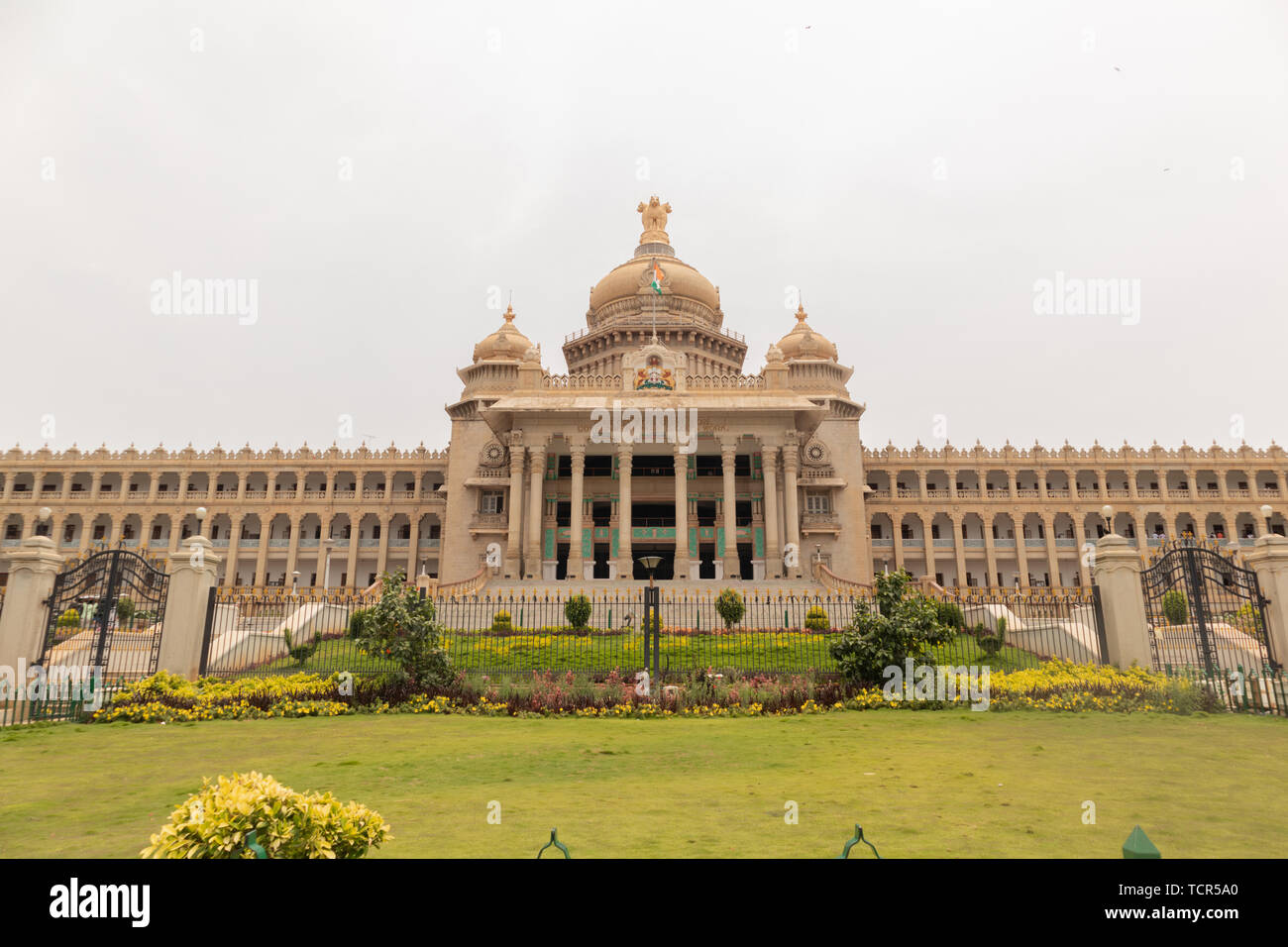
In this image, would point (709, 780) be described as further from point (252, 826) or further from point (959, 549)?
point (959, 549)

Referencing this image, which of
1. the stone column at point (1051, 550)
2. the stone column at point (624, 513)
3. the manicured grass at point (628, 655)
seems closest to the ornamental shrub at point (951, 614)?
the manicured grass at point (628, 655)

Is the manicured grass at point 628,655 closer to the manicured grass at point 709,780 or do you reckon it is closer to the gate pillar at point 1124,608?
the gate pillar at point 1124,608

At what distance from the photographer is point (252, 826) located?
3.41 m

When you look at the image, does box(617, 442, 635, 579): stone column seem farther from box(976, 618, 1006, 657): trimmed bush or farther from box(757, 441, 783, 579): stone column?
box(976, 618, 1006, 657): trimmed bush

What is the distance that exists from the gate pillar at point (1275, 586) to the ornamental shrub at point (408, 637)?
6.42 meters

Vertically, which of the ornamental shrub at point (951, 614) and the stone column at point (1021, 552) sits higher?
the stone column at point (1021, 552)

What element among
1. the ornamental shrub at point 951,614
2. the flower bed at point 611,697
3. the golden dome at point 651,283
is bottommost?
the flower bed at point 611,697

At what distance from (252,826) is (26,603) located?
13661 millimetres

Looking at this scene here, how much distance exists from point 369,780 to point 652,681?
24.9 ft

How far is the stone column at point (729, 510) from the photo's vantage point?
35.4 meters

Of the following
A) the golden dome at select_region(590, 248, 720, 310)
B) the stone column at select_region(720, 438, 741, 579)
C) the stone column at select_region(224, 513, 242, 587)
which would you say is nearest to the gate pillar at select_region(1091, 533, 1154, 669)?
the stone column at select_region(720, 438, 741, 579)

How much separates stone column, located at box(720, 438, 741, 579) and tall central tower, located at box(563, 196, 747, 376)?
1144 cm

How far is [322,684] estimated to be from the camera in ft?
46.6
